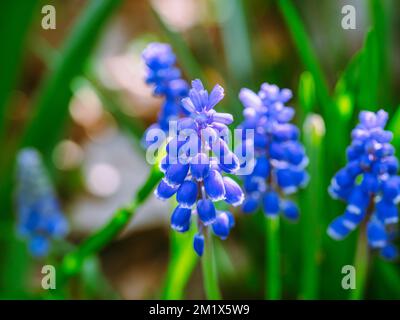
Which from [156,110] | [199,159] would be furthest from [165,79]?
[156,110]

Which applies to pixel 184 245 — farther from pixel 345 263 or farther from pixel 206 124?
pixel 206 124

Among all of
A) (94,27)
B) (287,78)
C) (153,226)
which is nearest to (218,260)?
(153,226)

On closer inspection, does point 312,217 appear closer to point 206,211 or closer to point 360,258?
point 360,258

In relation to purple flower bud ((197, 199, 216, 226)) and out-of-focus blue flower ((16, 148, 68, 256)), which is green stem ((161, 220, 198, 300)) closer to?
out-of-focus blue flower ((16, 148, 68, 256))

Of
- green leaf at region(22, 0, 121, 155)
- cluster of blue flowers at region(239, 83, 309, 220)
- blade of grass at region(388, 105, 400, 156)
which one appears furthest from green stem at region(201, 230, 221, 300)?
green leaf at region(22, 0, 121, 155)

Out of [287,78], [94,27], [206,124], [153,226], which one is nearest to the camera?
[206,124]

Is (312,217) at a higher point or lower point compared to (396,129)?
lower

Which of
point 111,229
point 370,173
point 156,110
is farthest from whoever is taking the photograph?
point 156,110
